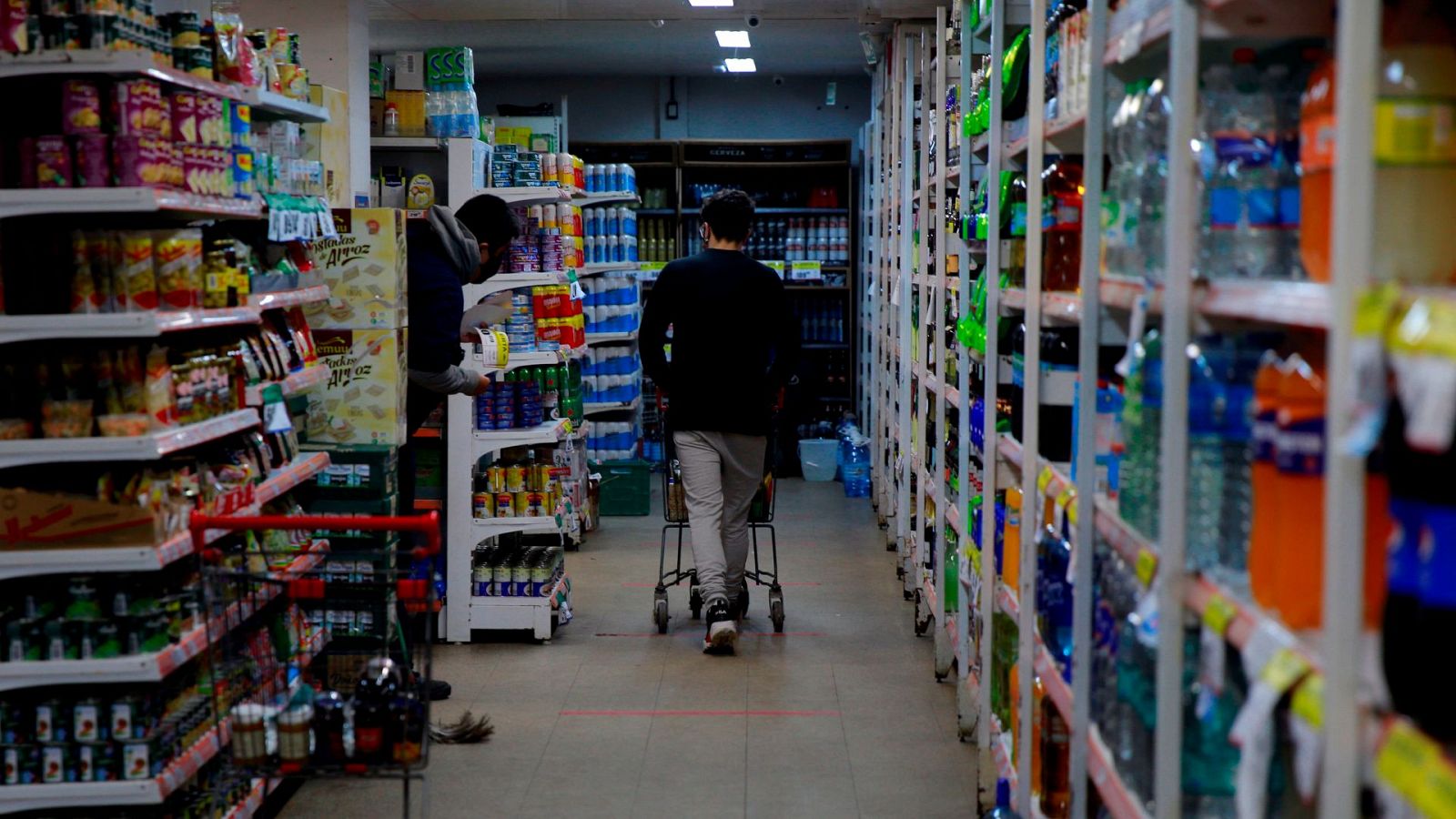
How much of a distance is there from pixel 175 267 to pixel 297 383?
1000 mm

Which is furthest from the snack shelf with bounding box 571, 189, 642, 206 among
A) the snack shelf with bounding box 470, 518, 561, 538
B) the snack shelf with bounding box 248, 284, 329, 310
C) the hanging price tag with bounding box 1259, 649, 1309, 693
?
the hanging price tag with bounding box 1259, 649, 1309, 693

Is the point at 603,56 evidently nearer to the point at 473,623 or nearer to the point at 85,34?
the point at 473,623

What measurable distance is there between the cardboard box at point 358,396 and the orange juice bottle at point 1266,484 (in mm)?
3777

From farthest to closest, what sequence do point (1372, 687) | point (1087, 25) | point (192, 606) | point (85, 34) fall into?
point (192, 606)
point (85, 34)
point (1087, 25)
point (1372, 687)

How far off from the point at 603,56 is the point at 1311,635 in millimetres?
11337

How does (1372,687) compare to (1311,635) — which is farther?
(1311,635)

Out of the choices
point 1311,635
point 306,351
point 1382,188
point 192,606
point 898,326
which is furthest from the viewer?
point 898,326

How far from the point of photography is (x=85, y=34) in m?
3.44

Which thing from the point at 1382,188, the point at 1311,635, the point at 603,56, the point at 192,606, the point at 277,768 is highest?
the point at 603,56

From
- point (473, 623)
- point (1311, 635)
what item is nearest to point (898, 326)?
point (473, 623)

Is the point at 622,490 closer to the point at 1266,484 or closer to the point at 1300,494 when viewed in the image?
the point at 1266,484

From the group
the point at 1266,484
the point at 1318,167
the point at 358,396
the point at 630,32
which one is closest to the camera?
the point at 1318,167

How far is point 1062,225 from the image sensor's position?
11.4ft

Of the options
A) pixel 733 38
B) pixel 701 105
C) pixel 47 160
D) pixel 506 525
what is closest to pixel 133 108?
pixel 47 160
